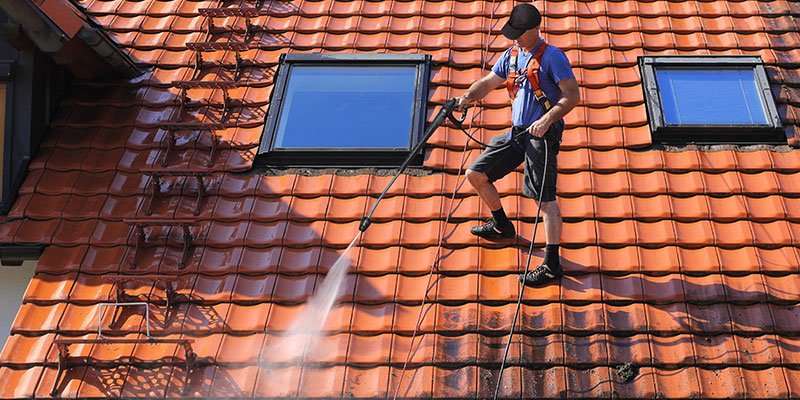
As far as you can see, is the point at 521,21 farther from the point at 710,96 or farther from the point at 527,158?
the point at 710,96

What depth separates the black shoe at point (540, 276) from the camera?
6.10 m

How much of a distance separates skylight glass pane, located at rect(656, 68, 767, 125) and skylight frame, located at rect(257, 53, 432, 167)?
5.92ft

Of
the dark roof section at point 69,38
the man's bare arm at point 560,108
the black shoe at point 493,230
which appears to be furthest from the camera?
the dark roof section at point 69,38

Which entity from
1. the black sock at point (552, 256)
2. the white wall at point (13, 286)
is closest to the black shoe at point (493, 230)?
the black sock at point (552, 256)

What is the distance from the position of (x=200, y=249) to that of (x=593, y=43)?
3.57 metres

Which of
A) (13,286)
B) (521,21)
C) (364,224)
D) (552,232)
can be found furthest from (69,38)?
(552,232)

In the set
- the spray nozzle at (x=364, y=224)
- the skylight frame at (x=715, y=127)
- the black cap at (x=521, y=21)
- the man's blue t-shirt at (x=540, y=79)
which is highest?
the skylight frame at (x=715, y=127)

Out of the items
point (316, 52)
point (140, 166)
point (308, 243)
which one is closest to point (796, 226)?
point (308, 243)

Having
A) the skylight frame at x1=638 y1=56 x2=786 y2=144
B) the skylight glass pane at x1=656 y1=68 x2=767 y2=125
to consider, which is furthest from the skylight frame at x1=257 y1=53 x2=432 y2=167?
the skylight glass pane at x1=656 y1=68 x2=767 y2=125

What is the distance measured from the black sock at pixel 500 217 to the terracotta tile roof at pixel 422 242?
184mm

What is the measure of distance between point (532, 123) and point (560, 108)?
0.24 metres

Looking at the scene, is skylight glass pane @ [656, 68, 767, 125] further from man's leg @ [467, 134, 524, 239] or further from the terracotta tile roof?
man's leg @ [467, 134, 524, 239]

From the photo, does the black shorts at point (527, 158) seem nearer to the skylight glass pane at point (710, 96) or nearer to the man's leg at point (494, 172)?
the man's leg at point (494, 172)

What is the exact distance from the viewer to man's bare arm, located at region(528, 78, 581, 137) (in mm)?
5945
